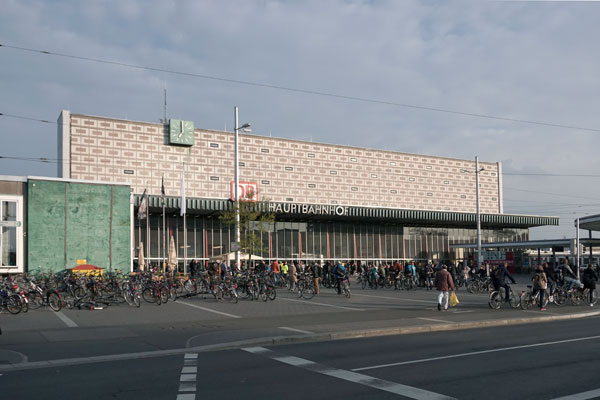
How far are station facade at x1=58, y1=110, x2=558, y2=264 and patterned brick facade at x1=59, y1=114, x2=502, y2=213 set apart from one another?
0.36 ft

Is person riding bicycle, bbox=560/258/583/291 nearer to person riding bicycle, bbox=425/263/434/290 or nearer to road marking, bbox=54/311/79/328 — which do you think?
person riding bicycle, bbox=425/263/434/290

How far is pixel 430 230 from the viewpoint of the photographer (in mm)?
68500

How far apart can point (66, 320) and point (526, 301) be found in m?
15.3

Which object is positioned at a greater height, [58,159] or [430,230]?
[58,159]

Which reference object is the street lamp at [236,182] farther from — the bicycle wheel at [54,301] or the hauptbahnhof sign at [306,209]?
the hauptbahnhof sign at [306,209]

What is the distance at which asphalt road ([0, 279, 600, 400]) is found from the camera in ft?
26.2

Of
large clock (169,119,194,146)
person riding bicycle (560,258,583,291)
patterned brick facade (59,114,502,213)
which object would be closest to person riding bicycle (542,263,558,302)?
person riding bicycle (560,258,583,291)

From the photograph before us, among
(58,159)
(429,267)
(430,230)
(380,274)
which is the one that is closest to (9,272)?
(380,274)

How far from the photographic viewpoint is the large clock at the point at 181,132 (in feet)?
188

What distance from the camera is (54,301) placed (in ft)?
67.9

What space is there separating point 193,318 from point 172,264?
20.4 metres

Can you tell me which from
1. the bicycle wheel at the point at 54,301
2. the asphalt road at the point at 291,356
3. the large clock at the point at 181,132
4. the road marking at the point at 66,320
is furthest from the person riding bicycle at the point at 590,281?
the large clock at the point at 181,132

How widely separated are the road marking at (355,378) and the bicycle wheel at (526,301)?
1211 centimetres

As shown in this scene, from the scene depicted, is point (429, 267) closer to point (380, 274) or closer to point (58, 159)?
point (380, 274)
